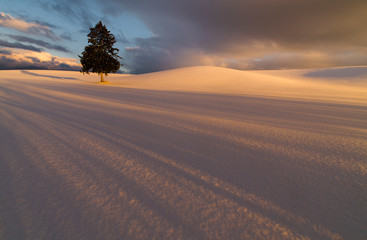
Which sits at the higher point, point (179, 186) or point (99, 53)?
point (99, 53)

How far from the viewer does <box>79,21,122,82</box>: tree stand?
2719 cm

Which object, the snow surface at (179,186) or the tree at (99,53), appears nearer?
the snow surface at (179,186)

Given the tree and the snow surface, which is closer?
the snow surface

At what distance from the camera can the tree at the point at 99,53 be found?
1070 inches

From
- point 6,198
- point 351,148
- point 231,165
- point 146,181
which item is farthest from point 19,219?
point 351,148

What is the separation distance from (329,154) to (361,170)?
0.45m

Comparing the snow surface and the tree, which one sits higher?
the tree

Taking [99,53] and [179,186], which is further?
[99,53]

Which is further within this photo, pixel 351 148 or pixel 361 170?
pixel 351 148

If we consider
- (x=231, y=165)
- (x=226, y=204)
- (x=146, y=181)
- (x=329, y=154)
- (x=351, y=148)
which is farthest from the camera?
(x=351, y=148)

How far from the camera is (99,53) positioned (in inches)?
1091

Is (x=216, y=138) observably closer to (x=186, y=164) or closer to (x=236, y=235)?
(x=186, y=164)

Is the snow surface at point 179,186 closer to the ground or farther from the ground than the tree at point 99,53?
closer to the ground

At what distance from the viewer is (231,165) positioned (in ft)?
6.45
